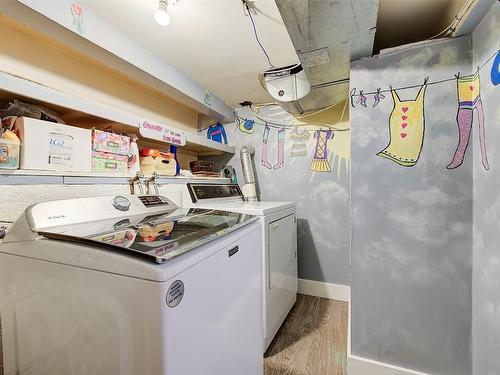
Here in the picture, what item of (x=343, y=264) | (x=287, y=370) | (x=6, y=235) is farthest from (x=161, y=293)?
(x=343, y=264)

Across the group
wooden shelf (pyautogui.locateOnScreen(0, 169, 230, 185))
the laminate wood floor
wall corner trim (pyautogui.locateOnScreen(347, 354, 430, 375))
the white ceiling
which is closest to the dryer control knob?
wooden shelf (pyautogui.locateOnScreen(0, 169, 230, 185))

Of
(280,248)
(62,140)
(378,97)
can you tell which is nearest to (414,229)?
(378,97)

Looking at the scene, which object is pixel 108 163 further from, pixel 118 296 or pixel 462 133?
pixel 462 133

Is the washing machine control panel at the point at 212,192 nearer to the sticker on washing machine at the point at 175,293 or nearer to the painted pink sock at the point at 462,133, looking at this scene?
the sticker on washing machine at the point at 175,293

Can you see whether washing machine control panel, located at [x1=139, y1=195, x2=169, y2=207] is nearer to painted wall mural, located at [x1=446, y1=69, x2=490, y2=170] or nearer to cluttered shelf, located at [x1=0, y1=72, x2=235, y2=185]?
cluttered shelf, located at [x1=0, y1=72, x2=235, y2=185]

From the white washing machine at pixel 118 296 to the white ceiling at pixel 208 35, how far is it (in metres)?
1.15

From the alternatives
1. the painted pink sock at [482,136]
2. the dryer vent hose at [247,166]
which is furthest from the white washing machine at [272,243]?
the painted pink sock at [482,136]

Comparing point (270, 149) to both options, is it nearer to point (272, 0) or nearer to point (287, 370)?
point (272, 0)

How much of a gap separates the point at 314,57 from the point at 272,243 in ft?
4.17

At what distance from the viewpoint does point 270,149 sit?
271 cm

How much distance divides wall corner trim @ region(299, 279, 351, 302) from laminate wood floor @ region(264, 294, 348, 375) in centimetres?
9

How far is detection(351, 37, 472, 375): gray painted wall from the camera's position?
1.25 m

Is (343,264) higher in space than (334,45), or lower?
lower

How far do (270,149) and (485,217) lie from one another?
1.93 metres
